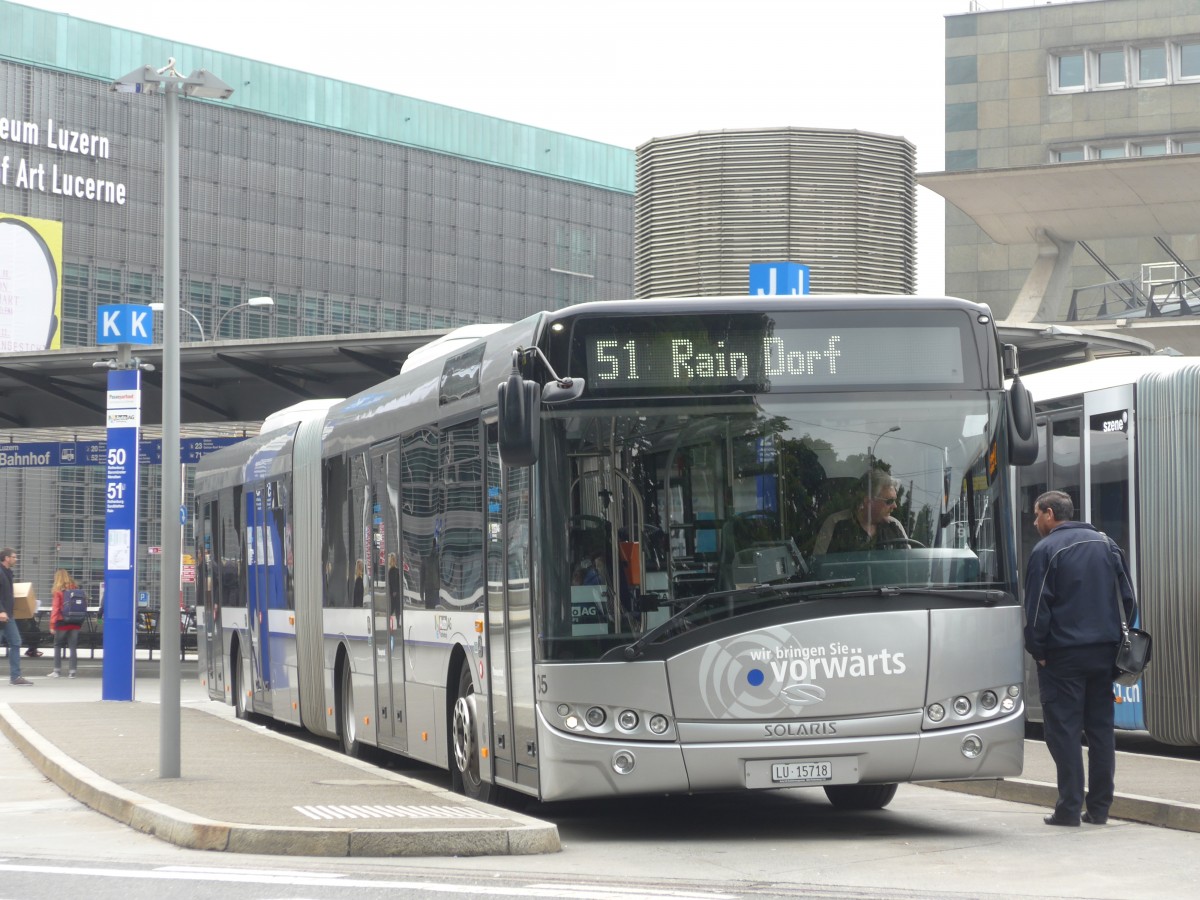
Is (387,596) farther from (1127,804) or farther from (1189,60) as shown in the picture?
(1189,60)

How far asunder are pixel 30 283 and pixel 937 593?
6829 cm

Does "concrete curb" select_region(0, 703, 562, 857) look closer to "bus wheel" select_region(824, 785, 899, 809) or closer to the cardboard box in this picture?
"bus wheel" select_region(824, 785, 899, 809)

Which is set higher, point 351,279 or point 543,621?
point 351,279

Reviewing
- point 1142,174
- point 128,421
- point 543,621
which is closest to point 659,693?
point 543,621

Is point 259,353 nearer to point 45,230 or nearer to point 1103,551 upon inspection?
point 1103,551

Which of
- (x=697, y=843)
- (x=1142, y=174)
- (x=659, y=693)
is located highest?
(x=1142, y=174)

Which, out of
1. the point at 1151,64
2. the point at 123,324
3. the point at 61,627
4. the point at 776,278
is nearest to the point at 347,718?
the point at 776,278

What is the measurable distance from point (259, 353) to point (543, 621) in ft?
63.9

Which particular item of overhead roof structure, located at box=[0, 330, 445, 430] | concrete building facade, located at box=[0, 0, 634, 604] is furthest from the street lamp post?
concrete building facade, located at box=[0, 0, 634, 604]

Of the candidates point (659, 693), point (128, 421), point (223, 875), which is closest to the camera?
point (223, 875)

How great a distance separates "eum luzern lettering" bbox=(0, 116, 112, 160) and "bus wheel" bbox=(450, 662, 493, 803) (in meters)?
65.9

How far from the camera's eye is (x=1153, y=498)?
45.7 ft

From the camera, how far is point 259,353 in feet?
94.1

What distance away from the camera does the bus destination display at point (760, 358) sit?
10.0m
